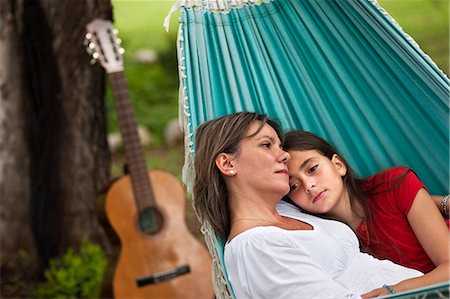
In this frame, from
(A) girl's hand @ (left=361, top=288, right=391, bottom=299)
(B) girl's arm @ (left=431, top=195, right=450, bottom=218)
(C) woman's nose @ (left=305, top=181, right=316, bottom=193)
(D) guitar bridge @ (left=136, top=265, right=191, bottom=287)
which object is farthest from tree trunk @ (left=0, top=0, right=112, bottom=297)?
(A) girl's hand @ (left=361, top=288, right=391, bottom=299)

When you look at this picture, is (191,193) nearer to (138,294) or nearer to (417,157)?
(417,157)

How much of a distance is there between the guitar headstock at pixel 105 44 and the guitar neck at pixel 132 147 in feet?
0.15

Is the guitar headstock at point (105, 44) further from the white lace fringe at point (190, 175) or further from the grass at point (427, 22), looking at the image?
the grass at point (427, 22)

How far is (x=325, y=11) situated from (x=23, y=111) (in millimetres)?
2218

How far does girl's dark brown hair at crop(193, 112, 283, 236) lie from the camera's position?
231cm

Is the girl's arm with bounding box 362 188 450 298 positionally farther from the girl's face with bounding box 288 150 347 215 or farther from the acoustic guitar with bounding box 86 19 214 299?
the acoustic guitar with bounding box 86 19 214 299

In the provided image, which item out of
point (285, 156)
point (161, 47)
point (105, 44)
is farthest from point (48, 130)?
point (161, 47)

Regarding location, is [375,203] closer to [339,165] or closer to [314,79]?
[339,165]

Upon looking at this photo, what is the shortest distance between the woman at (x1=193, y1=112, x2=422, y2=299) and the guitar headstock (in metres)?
1.46

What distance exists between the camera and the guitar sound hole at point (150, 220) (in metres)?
3.75

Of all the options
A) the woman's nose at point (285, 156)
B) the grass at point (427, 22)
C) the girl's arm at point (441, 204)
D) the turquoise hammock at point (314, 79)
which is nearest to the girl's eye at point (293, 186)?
the woman's nose at point (285, 156)

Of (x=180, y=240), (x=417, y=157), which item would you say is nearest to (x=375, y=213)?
(x=417, y=157)

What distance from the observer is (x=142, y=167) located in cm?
375

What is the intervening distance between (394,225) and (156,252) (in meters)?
1.58
